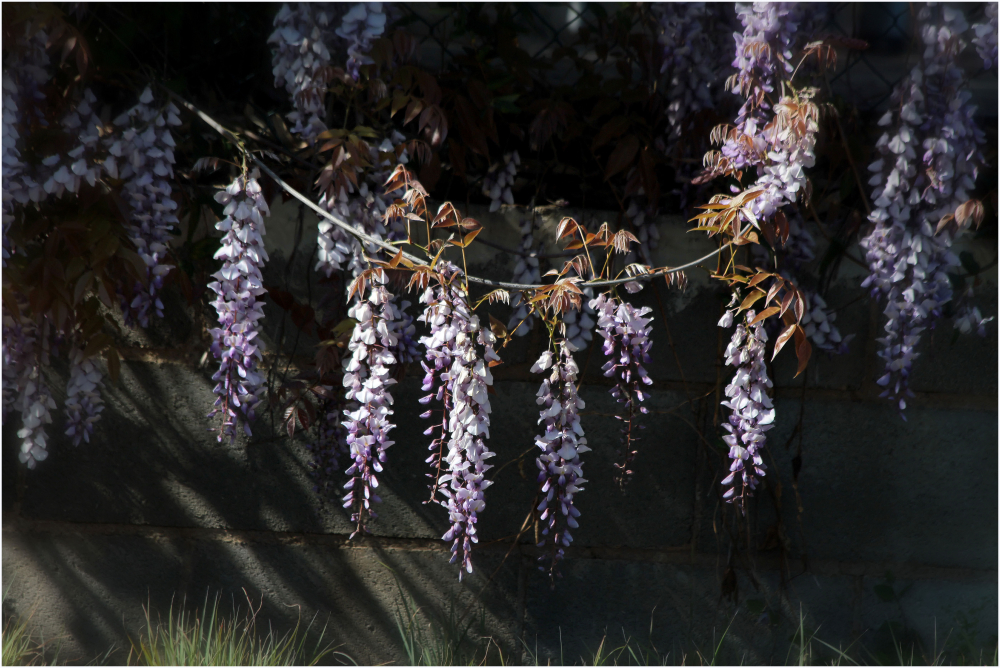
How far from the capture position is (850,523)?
1.97 m

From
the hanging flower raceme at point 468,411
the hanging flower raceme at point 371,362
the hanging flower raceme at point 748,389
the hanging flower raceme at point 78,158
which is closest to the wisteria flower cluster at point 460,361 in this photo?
the hanging flower raceme at point 468,411

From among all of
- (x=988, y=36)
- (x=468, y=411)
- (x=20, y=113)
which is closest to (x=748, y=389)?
(x=468, y=411)

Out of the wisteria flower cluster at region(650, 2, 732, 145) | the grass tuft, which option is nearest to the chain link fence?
the wisteria flower cluster at region(650, 2, 732, 145)

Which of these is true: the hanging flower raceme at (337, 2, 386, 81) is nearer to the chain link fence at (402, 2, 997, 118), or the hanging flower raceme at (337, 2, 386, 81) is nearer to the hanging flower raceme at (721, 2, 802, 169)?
the chain link fence at (402, 2, 997, 118)

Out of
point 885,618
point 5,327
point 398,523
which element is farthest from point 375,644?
point 885,618

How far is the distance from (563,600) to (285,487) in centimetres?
83

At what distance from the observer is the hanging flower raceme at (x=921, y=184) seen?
1.62 m

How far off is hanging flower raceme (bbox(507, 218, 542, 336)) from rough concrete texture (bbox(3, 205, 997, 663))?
0.19 ft

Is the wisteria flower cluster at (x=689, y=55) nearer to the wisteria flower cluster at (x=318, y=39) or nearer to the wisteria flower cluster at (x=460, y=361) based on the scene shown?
the wisteria flower cluster at (x=318, y=39)

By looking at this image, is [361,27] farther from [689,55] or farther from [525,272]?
[689,55]

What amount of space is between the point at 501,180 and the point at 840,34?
99 cm

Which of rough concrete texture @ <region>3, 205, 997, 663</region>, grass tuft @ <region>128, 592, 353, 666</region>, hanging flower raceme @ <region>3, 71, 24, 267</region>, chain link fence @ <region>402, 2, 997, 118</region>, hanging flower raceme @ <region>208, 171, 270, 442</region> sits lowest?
grass tuft @ <region>128, 592, 353, 666</region>

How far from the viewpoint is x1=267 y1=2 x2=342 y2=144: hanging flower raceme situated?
156 cm

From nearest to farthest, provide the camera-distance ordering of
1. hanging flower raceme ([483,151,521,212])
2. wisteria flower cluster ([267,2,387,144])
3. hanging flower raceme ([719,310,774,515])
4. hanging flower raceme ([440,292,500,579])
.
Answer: hanging flower raceme ([440,292,500,579]), hanging flower raceme ([719,310,774,515]), wisteria flower cluster ([267,2,387,144]), hanging flower raceme ([483,151,521,212])
